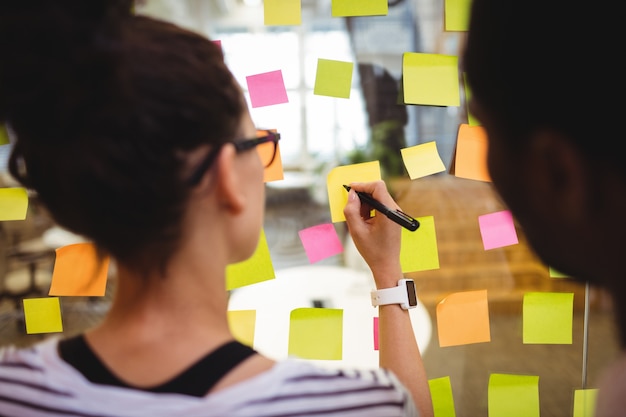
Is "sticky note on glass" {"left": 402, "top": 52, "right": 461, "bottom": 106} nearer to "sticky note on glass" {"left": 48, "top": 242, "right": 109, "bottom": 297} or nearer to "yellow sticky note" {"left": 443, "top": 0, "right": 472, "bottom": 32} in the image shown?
"yellow sticky note" {"left": 443, "top": 0, "right": 472, "bottom": 32}

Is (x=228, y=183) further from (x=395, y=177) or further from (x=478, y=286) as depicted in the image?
(x=478, y=286)

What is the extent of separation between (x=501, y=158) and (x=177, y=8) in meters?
1.21

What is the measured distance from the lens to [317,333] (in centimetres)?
92

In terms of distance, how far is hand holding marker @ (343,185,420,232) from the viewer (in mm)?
756

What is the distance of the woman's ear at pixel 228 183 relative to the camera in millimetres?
497

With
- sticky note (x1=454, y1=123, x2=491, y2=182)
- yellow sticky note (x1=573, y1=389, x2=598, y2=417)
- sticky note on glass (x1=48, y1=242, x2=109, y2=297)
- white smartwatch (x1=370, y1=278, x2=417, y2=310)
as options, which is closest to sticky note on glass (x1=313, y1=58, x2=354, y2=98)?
sticky note (x1=454, y1=123, x2=491, y2=182)

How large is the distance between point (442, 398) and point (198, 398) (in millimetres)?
656

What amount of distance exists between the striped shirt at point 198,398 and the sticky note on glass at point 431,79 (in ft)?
1.82

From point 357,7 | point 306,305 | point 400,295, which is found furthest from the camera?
point 306,305

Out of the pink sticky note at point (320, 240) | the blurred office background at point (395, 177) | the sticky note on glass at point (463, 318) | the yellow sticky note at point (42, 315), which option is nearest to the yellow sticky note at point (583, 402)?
the blurred office background at point (395, 177)

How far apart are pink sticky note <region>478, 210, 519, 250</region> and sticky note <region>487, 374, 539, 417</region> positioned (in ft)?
0.86

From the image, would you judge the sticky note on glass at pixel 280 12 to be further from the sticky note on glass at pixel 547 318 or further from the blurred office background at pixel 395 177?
the sticky note on glass at pixel 547 318

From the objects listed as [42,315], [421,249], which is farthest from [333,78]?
[42,315]

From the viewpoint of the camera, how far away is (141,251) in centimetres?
50
